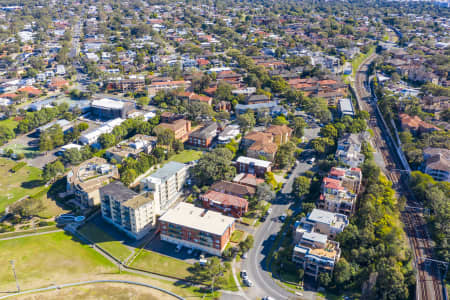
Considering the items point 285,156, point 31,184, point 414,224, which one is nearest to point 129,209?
point 31,184

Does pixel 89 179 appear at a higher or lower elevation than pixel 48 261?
higher

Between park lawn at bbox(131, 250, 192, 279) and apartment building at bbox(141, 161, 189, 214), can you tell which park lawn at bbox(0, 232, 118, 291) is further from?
apartment building at bbox(141, 161, 189, 214)

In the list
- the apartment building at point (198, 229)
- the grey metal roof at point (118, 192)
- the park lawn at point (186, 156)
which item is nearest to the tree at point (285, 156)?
the park lawn at point (186, 156)

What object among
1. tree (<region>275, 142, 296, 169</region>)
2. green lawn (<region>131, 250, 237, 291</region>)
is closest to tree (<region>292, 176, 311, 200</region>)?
tree (<region>275, 142, 296, 169</region>)

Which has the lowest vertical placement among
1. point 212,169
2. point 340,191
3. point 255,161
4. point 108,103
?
point 108,103

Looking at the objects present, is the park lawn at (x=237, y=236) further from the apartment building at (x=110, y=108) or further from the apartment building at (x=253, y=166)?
the apartment building at (x=110, y=108)

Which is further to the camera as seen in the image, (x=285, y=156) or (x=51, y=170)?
(x=285, y=156)

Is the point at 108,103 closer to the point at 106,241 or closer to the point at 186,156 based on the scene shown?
the point at 186,156
